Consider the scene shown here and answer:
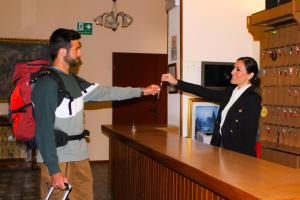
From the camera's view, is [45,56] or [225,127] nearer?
[225,127]

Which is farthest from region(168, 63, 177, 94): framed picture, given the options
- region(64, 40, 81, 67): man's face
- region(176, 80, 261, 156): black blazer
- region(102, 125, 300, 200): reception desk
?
region(64, 40, 81, 67): man's face

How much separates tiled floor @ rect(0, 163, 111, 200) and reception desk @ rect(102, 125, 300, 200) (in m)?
1.17

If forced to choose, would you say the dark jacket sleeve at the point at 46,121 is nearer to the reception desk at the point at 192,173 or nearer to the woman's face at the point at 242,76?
the reception desk at the point at 192,173

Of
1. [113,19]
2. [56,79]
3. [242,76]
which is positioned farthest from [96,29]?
[56,79]

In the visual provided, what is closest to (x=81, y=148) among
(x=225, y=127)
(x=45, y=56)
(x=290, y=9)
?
(x=225, y=127)

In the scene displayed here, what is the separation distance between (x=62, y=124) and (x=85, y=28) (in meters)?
4.94

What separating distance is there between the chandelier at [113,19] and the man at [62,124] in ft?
14.5

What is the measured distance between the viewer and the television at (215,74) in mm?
4297

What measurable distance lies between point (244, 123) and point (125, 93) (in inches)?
39.2

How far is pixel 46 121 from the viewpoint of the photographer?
2.26 meters

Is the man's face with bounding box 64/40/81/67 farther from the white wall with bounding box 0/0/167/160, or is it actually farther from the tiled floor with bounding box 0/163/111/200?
the white wall with bounding box 0/0/167/160

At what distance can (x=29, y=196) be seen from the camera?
4871mm

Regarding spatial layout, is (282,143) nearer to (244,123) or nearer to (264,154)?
(264,154)

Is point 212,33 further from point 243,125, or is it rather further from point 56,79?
point 56,79
